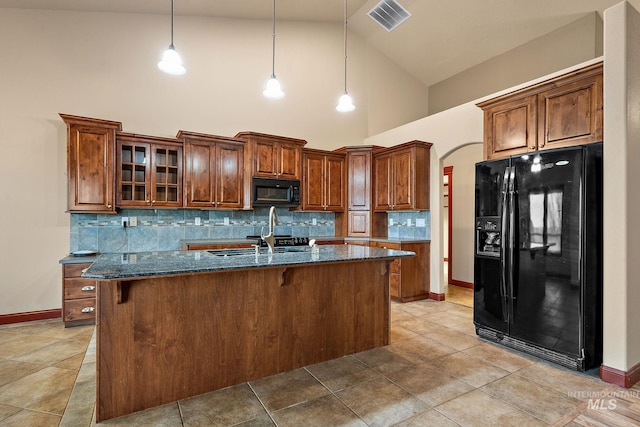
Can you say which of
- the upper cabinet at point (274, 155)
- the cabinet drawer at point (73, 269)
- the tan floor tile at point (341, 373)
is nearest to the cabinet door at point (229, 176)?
the upper cabinet at point (274, 155)

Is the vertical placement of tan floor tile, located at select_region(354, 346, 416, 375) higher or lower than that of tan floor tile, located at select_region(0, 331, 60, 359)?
higher

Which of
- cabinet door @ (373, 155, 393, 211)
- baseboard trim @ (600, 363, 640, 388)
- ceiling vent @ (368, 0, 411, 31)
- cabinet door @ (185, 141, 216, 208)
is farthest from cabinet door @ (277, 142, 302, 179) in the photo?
baseboard trim @ (600, 363, 640, 388)

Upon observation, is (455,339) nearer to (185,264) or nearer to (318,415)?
(318,415)

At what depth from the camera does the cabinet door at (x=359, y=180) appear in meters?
5.40

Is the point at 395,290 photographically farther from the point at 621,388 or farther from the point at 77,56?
the point at 77,56

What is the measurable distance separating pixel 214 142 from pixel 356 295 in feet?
9.55

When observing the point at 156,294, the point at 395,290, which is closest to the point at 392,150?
the point at 395,290

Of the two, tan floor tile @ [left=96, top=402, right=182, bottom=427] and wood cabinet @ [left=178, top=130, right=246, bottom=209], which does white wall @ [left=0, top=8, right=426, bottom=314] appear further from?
tan floor tile @ [left=96, top=402, right=182, bottom=427]

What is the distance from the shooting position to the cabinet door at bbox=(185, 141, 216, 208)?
14.3 feet

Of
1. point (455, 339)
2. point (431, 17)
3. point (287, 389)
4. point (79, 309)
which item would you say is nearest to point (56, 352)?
point (79, 309)

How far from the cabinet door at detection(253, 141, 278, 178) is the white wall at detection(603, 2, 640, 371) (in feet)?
12.0

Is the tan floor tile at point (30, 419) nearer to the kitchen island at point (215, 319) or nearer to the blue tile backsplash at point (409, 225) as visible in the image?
the kitchen island at point (215, 319)

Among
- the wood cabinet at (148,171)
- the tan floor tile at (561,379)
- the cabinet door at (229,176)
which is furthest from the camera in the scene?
the cabinet door at (229,176)

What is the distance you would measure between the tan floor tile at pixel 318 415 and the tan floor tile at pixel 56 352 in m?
2.18
